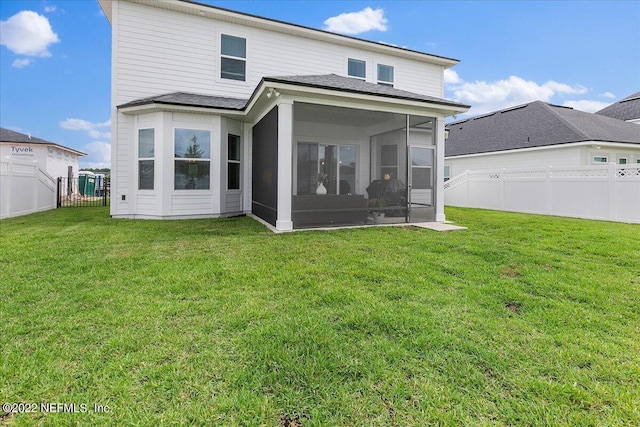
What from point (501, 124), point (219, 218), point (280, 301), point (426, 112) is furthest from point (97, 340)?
point (501, 124)

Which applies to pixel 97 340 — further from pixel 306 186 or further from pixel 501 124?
pixel 501 124

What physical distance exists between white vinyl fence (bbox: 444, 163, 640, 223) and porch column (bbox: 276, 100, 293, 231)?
900 centimetres

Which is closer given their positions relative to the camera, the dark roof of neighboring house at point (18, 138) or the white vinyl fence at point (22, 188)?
the white vinyl fence at point (22, 188)

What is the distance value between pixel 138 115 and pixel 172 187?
2346mm

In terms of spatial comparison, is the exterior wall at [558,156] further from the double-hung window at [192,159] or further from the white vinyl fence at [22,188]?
the white vinyl fence at [22,188]

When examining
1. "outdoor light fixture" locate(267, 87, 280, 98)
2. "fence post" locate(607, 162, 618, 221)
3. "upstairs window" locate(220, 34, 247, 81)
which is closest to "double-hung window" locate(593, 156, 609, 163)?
"fence post" locate(607, 162, 618, 221)

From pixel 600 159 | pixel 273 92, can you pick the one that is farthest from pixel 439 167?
pixel 600 159

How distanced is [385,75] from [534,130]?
29.3 ft

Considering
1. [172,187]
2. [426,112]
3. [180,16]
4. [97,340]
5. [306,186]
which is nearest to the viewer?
[97,340]

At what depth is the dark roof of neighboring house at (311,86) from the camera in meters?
6.94

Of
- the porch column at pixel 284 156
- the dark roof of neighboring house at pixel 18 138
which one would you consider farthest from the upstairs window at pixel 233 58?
the dark roof of neighboring house at pixel 18 138

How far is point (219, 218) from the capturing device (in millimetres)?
9344

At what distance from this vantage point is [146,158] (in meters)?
9.23

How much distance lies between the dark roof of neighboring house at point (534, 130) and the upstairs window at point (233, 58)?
13.3 m
